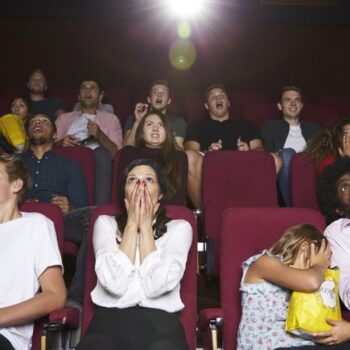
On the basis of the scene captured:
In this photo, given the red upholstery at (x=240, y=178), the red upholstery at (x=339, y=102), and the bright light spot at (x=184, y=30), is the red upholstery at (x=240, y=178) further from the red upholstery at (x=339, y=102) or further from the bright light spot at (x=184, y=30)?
the bright light spot at (x=184, y=30)

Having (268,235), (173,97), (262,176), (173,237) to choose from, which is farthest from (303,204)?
(173,97)

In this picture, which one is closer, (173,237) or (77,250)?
(173,237)

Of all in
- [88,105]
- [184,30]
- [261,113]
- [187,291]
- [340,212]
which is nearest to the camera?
[187,291]

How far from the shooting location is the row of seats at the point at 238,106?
2.01 metres

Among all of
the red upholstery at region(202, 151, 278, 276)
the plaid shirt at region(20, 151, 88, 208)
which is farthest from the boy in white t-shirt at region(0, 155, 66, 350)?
the red upholstery at region(202, 151, 278, 276)

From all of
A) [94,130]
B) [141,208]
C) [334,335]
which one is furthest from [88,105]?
[334,335]

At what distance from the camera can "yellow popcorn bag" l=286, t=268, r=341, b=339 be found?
79 cm

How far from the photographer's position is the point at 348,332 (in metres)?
0.80

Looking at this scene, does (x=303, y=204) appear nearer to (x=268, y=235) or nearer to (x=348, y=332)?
(x=268, y=235)

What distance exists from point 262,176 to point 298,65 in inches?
44.0

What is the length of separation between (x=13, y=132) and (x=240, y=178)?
0.57 meters

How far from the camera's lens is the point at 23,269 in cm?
85

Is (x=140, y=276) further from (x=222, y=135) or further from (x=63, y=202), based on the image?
(x=222, y=135)

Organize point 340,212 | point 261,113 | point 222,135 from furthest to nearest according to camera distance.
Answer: point 261,113 < point 222,135 < point 340,212
